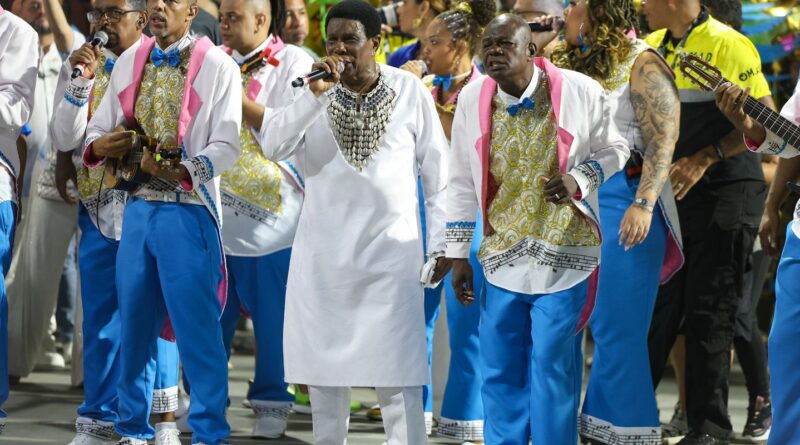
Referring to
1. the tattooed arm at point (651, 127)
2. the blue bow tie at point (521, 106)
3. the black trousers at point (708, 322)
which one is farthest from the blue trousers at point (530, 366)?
the black trousers at point (708, 322)

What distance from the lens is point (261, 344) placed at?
22.2ft

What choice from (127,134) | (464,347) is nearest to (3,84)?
(127,134)

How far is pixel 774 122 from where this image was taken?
194 inches

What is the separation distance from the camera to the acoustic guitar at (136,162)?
5.54 meters

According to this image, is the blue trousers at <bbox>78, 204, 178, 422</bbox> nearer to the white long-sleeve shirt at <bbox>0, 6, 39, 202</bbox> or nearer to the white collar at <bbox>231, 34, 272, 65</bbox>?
the white long-sleeve shirt at <bbox>0, 6, 39, 202</bbox>

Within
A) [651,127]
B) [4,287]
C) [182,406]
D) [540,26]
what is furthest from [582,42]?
[182,406]

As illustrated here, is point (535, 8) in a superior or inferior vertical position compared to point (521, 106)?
superior

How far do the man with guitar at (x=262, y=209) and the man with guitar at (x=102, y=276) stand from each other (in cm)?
61

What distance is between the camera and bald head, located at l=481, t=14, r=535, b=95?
505 cm

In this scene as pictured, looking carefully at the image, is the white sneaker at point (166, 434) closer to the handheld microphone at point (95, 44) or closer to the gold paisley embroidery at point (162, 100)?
the gold paisley embroidery at point (162, 100)

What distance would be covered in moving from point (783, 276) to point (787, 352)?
265 mm

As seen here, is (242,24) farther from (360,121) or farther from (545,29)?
(360,121)

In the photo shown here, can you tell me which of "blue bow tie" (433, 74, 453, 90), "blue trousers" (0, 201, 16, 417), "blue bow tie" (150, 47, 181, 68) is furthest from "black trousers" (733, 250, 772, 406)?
"blue trousers" (0, 201, 16, 417)

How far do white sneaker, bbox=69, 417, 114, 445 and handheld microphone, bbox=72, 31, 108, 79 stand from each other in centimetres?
155
